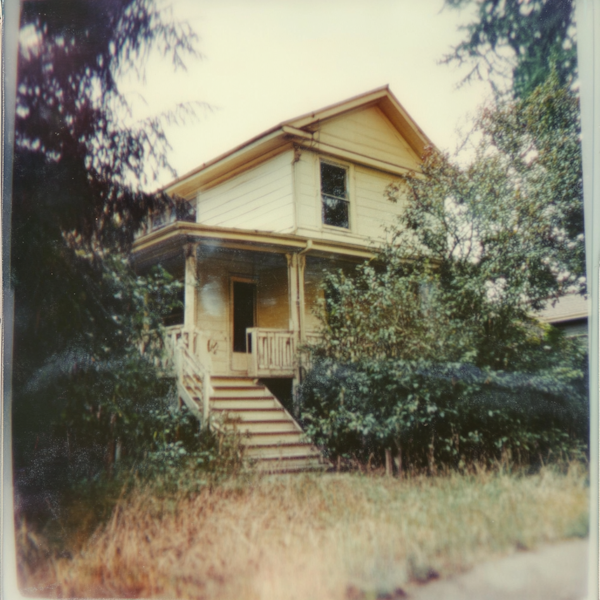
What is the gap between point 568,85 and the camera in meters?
2.65

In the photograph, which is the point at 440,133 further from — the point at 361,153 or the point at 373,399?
the point at 373,399

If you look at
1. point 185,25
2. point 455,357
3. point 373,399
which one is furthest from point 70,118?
point 455,357

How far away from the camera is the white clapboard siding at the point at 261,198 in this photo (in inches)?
143

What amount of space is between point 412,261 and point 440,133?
76 centimetres

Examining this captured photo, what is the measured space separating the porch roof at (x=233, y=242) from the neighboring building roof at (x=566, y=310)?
107 centimetres

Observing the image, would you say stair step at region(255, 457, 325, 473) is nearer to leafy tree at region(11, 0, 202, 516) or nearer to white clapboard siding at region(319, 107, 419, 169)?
leafy tree at region(11, 0, 202, 516)

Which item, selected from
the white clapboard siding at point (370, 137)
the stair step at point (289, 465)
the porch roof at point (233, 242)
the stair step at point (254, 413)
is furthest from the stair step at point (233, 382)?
the white clapboard siding at point (370, 137)

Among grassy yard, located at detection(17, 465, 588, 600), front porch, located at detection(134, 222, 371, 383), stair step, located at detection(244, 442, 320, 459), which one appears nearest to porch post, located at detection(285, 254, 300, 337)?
front porch, located at detection(134, 222, 371, 383)

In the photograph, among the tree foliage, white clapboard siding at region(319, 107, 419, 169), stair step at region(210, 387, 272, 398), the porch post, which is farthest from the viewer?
the porch post

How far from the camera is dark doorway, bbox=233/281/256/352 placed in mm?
3117

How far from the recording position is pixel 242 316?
130 inches

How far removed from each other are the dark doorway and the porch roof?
1.01 feet

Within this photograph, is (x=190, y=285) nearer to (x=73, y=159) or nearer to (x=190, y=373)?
(x=190, y=373)

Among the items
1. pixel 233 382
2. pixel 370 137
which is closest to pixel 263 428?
pixel 233 382
